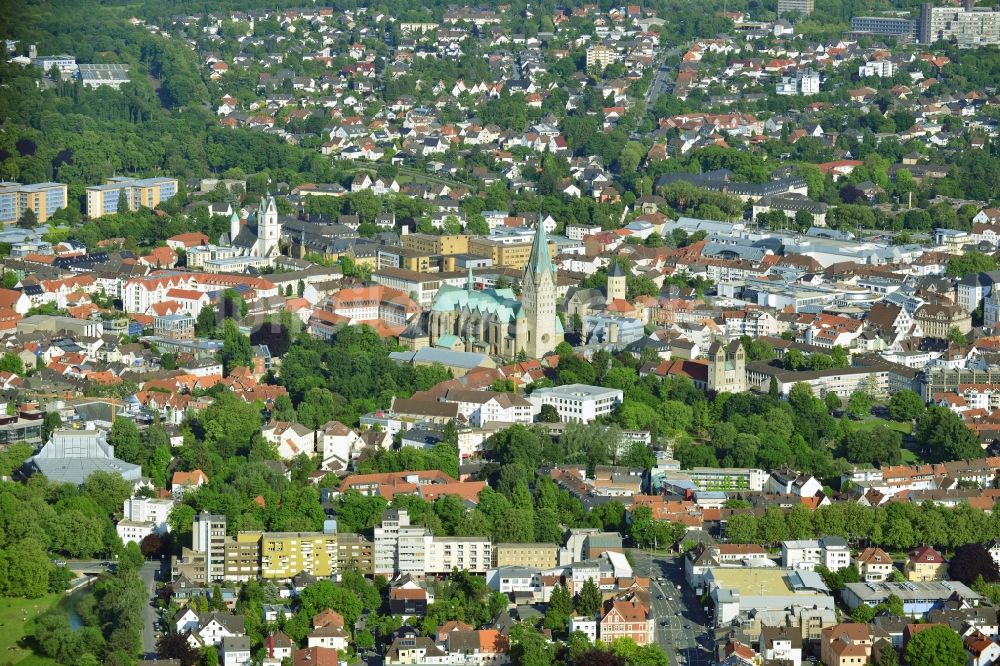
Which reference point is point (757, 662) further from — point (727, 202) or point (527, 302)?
point (727, 202)

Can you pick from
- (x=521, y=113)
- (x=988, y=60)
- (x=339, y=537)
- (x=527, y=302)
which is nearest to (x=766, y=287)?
(x=527, y=302)

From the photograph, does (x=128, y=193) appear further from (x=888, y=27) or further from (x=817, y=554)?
(x=888, y=27)

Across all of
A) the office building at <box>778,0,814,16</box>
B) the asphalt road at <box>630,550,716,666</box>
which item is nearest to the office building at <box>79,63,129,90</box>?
the office building at <box>778,0,814,16</box>

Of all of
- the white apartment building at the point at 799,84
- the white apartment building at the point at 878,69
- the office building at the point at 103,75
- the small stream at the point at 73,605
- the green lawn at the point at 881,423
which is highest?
the white apartment building at the point at 878,69

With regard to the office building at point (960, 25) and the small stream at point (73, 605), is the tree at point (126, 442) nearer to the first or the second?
the small stream at point (73, 605)

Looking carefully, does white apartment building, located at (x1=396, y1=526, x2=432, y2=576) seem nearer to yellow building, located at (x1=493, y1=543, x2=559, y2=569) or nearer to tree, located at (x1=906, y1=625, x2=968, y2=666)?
yellow building, located at (x1=493, y1=543, x2=559, y2=569)

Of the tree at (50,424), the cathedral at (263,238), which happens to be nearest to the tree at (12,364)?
the tree at (50,424)

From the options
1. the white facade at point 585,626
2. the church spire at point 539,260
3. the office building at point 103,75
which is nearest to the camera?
the white facade at point 585,626
